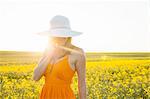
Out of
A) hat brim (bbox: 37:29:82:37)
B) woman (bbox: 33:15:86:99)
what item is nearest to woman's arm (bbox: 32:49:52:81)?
woman (bbox: 33:15:86:99)

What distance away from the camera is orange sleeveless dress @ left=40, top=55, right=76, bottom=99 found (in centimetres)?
394

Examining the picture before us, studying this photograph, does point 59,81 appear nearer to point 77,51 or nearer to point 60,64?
point 60,64

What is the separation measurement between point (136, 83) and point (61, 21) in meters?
6.14

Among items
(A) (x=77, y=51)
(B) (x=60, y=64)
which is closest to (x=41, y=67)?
(B) (x=60, y=64)

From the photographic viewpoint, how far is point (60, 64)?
3.95 meters

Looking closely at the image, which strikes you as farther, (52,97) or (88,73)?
(88,73)

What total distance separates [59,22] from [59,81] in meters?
0.47

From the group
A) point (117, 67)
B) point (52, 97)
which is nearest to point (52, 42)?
point (52, 97)

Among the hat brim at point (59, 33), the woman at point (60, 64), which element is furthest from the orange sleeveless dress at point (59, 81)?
the hat brim at point (59, 33)

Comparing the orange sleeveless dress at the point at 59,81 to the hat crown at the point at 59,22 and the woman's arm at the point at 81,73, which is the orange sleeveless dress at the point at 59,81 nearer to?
the woman's arm at the point at 81,73

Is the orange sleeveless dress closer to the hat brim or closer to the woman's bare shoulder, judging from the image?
the woman's bare shoulder

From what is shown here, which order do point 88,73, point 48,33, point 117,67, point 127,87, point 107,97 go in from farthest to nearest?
point 117,67
point 88,73
point 127,87
point 107,97
point 48,33

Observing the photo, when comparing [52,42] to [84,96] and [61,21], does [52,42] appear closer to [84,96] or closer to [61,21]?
[61,21]

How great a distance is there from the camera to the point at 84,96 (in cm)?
399
